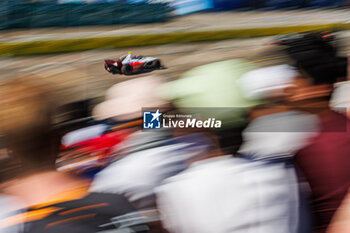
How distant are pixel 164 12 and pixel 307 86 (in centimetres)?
96

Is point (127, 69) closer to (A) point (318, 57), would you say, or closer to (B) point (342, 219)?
(A) point (318, 57)

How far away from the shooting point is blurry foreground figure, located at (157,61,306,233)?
1.87m

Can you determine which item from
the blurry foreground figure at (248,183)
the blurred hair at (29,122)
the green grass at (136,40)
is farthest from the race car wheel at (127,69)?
the blurred hair at (29,122)

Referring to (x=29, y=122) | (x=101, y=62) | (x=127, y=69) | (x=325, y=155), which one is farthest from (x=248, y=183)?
(x=29, y=122)

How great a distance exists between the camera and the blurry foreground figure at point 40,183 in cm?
183

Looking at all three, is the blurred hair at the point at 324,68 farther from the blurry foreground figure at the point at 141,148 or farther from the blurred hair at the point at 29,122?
the blurred hair at the point at 29,122

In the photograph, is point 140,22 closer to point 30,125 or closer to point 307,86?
point 30,125

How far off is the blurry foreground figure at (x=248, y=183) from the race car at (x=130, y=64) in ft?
0.82

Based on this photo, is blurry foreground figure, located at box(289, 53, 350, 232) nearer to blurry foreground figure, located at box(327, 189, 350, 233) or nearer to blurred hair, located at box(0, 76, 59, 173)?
blurry foreground figure, located at box(327, 189, 350, 233)

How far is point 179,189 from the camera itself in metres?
1.96

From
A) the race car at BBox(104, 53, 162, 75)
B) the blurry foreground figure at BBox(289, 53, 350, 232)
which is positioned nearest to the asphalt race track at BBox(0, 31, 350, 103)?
the race car at BBox(104, 53, 162, 75)

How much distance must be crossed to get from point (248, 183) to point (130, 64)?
3.12 feet

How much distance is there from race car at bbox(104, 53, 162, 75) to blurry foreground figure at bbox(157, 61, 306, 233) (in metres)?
0.25

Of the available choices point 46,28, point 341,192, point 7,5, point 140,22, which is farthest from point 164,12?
point 341,192
